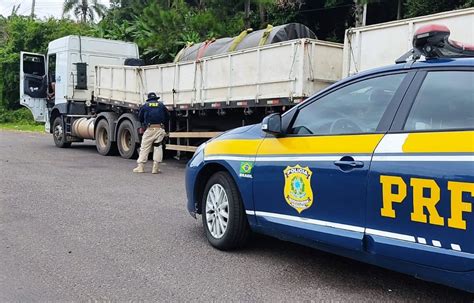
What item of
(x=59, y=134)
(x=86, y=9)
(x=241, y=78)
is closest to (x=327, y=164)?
(x=241, y=78)

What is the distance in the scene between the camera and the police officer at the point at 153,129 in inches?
434

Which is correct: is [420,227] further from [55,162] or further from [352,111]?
[55,162]

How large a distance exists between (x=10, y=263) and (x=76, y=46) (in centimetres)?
1176

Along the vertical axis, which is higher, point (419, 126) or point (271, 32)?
point (271, 32)

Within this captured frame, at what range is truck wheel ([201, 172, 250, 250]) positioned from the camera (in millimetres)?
4656

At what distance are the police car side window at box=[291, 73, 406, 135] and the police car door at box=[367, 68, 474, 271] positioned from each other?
0.21 metres

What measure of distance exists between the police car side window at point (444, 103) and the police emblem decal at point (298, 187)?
86 centimetres

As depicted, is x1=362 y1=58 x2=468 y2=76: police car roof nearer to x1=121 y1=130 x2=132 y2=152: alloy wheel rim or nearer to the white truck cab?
x1=121 y1=130 x2=132 y2=152: alloy wheel rim

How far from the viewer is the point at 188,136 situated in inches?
464

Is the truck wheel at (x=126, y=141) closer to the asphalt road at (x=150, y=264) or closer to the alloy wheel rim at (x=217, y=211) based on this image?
the asphalt road at (x=150, y=264)

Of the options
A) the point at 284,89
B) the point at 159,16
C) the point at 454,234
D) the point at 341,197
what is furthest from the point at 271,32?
the point at 159,16

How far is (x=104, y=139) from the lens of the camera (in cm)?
1457

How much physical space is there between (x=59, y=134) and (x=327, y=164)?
14300mm

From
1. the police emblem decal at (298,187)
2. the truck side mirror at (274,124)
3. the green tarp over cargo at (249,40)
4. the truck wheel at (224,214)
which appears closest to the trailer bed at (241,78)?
the green tarp over cargo at (249,40)
